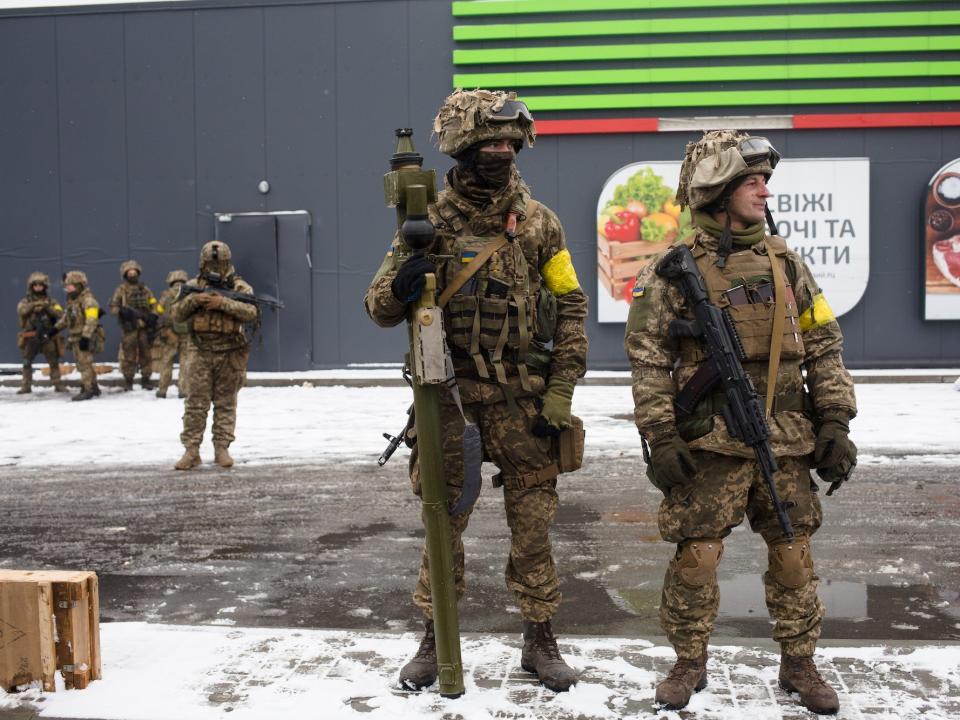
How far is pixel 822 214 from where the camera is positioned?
18.3 meters

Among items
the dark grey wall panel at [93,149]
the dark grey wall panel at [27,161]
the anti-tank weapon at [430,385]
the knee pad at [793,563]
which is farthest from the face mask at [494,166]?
the dark grey wall panel at [27,161]

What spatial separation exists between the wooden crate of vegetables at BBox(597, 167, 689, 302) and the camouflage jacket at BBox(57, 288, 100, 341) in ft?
26.4

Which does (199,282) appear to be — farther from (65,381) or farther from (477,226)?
(65,381)

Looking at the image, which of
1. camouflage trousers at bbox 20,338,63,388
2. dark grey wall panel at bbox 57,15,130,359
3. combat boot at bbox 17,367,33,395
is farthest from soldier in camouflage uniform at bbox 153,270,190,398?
dark grey wall panel at bbox 57,15,130,359

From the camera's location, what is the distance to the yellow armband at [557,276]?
14.9 feet

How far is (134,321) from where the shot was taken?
1714 cm

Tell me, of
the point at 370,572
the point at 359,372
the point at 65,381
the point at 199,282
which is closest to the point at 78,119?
the point at 65,381

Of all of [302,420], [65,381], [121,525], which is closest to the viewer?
[121,525]

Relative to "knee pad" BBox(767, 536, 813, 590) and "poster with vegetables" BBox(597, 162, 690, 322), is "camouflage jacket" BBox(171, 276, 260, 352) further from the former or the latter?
"poster with vegetables" BBox(597, 162, 690, 322)

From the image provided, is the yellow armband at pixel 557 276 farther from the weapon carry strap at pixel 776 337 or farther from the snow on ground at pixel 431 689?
the snow on ground at pixel 431 689

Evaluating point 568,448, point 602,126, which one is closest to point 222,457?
point 568,448

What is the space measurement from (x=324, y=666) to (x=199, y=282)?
250 inches

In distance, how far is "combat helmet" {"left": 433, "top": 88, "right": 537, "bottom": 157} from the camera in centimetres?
429

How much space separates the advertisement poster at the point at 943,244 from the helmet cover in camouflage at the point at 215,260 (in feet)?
40.8
